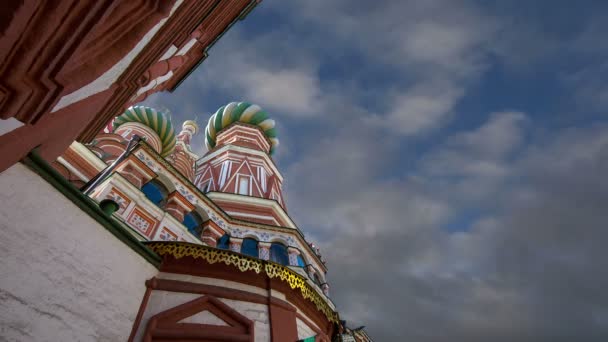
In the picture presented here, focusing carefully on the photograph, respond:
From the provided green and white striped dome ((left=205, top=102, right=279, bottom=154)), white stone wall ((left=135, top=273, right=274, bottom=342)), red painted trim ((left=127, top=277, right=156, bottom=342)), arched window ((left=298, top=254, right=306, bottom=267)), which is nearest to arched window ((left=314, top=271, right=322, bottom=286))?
arched window ((left=298, top=254, right=306, bottom=267))

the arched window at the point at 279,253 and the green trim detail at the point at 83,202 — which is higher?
the arched window at the point at 279,253

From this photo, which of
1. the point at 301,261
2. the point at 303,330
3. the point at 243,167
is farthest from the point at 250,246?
the point at 303,330

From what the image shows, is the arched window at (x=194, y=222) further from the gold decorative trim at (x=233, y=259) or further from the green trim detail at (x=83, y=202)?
the green trim detail at (x=83, y=202)

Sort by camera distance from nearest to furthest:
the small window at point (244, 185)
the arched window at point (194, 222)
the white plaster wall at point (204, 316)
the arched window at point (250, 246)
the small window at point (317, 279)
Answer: the white plaster wall at point (204, 316)
the arched window at point (194, 222)
the arched window at point (250, 246)
the small window at point (317, 279)
the small window at point (244, 185)

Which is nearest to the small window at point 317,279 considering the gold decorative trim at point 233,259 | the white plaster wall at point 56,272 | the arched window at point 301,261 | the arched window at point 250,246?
the arched window at point 301,261

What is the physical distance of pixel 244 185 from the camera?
68.0 feet

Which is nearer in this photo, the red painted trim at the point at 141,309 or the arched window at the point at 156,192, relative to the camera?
the red painted trim at the point at 141,309

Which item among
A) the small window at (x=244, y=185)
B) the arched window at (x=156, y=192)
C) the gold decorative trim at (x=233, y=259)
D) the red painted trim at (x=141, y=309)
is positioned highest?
the small window at (x=244, y=185)

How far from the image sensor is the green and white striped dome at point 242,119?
27438 millimetres

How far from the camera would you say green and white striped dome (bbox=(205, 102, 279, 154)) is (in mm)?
27438

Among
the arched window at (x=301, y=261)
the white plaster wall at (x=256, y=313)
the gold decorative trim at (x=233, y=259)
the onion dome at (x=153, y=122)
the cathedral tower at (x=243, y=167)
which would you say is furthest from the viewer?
the onion dome at (x=153, y=122)

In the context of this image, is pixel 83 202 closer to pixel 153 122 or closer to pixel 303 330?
pixel 303 330

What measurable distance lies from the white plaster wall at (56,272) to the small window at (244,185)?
14773mm

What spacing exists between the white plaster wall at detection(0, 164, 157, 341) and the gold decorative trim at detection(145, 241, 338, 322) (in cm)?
70
